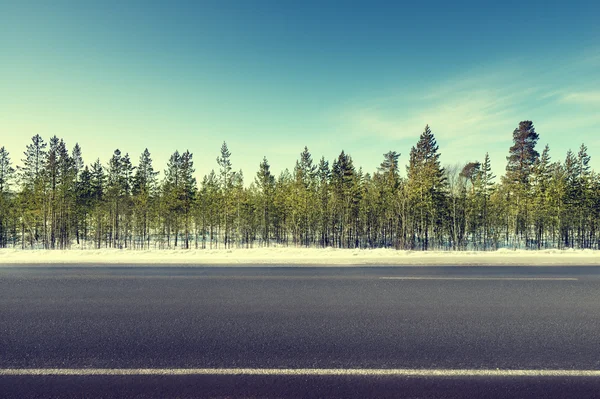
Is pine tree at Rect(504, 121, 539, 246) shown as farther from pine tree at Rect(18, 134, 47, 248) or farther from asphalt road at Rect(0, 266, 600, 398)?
pine tree at Rect(18, 134, 47, 248)

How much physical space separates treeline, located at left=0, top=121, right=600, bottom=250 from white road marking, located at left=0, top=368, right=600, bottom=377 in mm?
36730

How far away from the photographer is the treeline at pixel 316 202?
39.0 meters

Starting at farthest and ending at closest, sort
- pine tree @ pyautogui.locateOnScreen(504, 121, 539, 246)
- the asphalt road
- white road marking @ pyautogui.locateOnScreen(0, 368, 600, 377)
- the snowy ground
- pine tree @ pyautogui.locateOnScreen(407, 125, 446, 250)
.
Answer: pine tree @ pyautogui.locateOnScreen(504, 121, 539, 246)
pine tree @ pyautogui.locateOnScreen(407, 125, 446, 250)
the snowy ground
white road marking @ pyautogui.locateOnScreen(0, 368, 600, 377)
the asphalt road

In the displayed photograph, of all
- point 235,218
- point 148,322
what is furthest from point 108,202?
point 148,322

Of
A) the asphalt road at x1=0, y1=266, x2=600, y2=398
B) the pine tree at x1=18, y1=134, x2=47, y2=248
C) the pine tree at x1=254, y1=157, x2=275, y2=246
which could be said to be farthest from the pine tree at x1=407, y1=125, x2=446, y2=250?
the pine tree at x1=18, y1=134, x2=47, y2=248

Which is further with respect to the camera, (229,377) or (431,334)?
(431,334)

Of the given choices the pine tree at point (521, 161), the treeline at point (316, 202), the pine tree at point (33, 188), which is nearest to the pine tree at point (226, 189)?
the treeline at point (316, 202)

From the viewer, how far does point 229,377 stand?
3.04m

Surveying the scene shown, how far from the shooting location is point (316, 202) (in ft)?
138

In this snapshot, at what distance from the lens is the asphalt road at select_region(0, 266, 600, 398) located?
114 inches

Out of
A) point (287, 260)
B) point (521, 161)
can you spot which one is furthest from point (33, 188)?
point (521, 161)

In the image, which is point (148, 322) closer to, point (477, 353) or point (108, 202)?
point (477, 353)

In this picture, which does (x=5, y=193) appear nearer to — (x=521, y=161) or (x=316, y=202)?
(x=316, y=202)

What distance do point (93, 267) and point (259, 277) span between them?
6.32 metres
